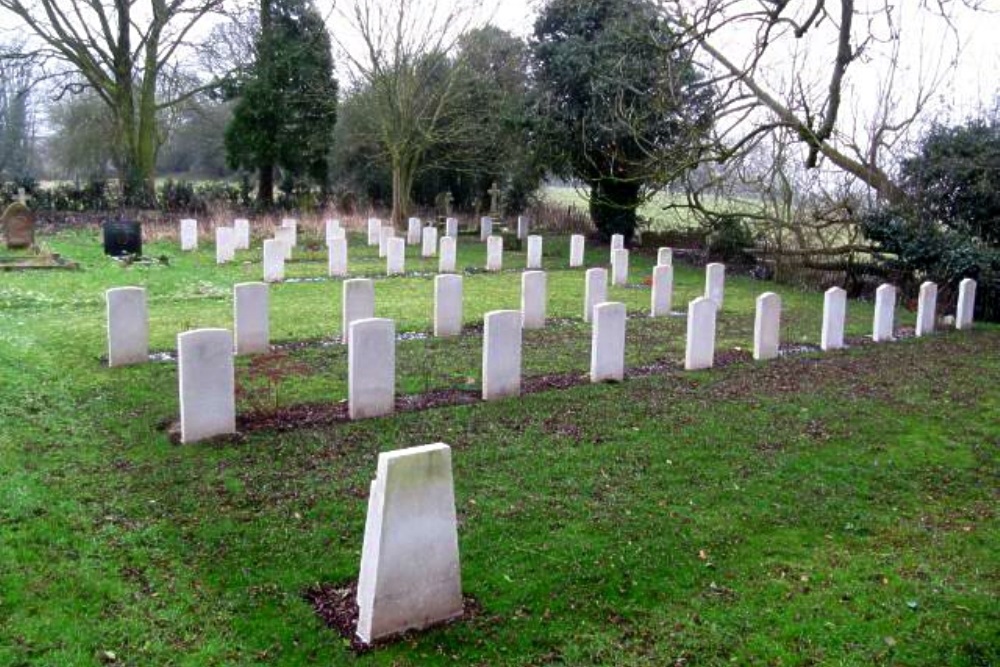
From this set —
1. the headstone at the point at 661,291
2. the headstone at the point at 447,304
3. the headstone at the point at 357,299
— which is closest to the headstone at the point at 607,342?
the headstone at the point at 447,304

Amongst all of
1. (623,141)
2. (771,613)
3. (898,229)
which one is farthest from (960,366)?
(623,141)

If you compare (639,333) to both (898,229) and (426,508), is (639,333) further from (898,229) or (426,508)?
(426,508)

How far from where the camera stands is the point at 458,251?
24.2m

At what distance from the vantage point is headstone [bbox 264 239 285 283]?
644 inches

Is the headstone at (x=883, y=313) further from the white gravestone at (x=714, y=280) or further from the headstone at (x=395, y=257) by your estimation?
the headstone at (x=395, y=257)

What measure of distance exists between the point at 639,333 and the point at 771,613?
26.9ft

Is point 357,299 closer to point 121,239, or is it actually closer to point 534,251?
point 534,251

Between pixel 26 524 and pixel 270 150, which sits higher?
pixel 270 150

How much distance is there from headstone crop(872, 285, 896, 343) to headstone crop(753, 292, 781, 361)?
2652mm

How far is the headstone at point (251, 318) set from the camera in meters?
9.92

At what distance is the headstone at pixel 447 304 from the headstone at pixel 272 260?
19.3 ft

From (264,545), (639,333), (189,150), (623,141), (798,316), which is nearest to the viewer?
(264,545)

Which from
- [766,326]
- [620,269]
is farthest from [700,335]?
[620,269]

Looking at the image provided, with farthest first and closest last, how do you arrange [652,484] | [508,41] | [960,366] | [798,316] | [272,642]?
1. [508,41]
2. [798,316]
3. [960,366]
4. [652,484]
5. [272,642]
